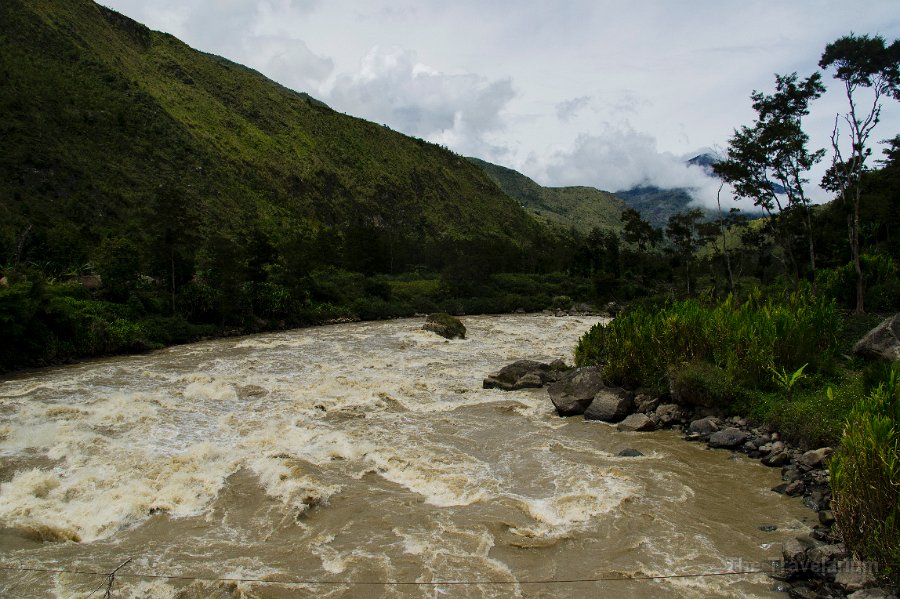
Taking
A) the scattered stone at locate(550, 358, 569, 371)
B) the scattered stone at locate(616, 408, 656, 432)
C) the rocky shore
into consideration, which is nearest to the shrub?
the scattered stone at locate(550, 358, 569, 371)

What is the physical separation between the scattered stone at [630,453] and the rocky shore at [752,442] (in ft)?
0.16

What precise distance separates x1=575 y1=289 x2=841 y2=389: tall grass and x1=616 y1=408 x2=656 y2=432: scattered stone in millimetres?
1686

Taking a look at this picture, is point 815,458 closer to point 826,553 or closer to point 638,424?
point 826,553

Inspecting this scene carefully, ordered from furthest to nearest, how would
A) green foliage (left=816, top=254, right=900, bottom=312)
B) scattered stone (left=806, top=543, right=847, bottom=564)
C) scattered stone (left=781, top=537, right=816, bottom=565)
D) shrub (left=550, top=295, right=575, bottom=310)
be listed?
shrub (left=550, top=295, right=575, bottom=310)
green foliage (left=816, top=254, right=900, bottom=312)
scattered stone (left=781, top=537, right=816, bottom=565)
scattered stone (left=806, top=543, right=847, bottom=564)

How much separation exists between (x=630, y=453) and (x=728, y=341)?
203 inches

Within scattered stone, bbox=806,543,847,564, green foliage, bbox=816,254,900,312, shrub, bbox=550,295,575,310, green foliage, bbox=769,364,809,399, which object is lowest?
scattered stone, bbox=806,543,847,564

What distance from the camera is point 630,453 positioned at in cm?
1260

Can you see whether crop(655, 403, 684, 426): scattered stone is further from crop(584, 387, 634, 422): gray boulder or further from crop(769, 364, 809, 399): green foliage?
crop(769, 364, 809, 399): green foliage

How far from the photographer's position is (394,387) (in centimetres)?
1914

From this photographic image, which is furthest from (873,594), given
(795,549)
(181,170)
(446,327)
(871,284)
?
(181,170)

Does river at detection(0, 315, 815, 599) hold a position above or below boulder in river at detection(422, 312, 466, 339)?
below

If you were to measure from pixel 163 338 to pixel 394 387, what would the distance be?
54.0 ft

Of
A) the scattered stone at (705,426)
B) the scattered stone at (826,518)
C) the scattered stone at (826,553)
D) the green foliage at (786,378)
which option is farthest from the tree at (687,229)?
the scattered stone at (826,553)

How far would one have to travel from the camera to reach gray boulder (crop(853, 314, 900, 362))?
14.7 metres
